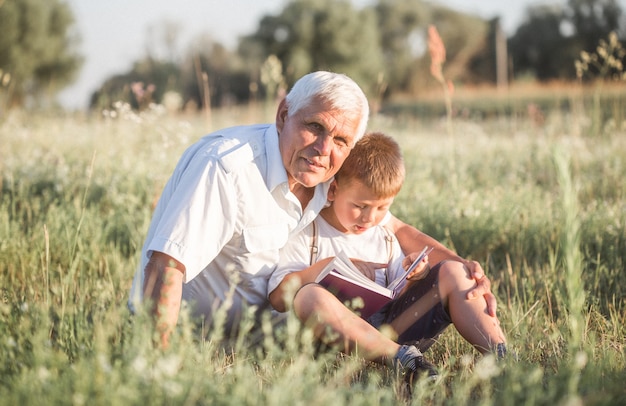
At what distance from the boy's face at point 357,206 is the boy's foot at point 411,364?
2.61ft

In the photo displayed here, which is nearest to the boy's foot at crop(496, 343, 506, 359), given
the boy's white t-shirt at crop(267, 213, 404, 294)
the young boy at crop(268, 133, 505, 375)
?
the young boy at crop(268, 133, 505, 375)

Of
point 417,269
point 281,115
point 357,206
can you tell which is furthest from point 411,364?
point 281,115

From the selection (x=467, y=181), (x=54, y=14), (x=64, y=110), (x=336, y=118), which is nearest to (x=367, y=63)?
(x=54, y=14)

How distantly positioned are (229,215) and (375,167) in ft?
2.78

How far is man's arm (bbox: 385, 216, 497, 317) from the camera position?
3160 mm

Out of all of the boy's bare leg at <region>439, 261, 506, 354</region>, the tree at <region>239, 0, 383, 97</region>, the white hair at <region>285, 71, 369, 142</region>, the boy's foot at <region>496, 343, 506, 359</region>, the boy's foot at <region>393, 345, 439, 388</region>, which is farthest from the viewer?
the tree at <region>239, 0, 383, 97</region>

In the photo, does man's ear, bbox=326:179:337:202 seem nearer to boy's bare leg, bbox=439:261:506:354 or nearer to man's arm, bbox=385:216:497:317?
man's arm, bbox=385:216:497:317

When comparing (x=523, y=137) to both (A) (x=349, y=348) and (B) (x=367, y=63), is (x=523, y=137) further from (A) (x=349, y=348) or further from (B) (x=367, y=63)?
(B) (x=367, y=63)

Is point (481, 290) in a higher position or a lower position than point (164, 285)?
lower

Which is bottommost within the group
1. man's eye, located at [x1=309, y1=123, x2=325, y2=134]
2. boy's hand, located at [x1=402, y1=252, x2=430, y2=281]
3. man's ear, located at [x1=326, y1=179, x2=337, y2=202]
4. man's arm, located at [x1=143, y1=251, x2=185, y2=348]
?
boy's hand, located at [x1=402, y1=252, x2=430, y2=281]

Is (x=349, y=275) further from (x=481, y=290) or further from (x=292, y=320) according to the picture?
(x=292, y=320)

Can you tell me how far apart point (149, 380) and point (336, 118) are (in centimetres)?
169

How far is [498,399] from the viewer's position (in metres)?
2.50

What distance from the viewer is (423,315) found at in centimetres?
327
